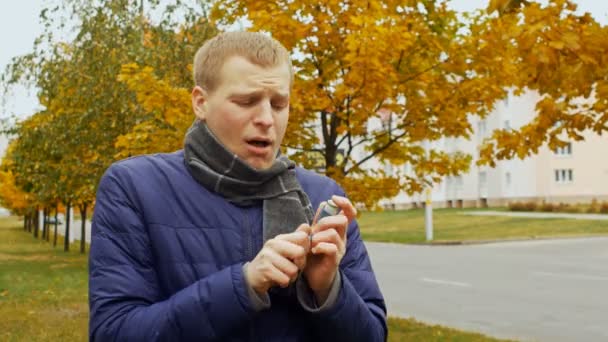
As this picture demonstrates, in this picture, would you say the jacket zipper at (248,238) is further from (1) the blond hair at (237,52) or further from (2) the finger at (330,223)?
(1) the blond hair at (237,52)

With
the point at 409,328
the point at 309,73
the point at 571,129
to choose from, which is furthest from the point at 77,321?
the point at 571,129

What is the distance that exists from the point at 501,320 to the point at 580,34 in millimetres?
6308

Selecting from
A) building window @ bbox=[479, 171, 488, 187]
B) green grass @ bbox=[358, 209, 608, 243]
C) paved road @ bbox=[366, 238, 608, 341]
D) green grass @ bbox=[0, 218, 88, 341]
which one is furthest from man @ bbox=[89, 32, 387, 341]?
building window @ bbox=[479, 171, 488, 187]

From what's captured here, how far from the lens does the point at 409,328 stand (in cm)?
954

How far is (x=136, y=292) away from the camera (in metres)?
1.65

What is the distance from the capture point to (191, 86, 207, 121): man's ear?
71.1 inches

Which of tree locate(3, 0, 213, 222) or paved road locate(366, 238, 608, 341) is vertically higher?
tree locate(3, 0, 213, 222)

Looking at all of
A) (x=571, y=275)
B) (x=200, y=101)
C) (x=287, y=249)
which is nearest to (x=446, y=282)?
(x=571, y=275)

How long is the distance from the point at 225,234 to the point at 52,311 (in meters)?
10.2

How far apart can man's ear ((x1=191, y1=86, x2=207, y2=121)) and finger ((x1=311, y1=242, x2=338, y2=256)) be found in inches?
17.2

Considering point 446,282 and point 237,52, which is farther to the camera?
point 446,282

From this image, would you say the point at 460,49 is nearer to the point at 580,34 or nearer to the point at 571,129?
the point at 571,129

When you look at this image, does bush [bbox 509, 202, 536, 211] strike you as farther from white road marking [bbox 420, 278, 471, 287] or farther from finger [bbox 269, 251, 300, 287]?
finger [bbox 269, 251, 300, 287]

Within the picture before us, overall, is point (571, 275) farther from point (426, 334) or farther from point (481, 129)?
point (481, 129)
